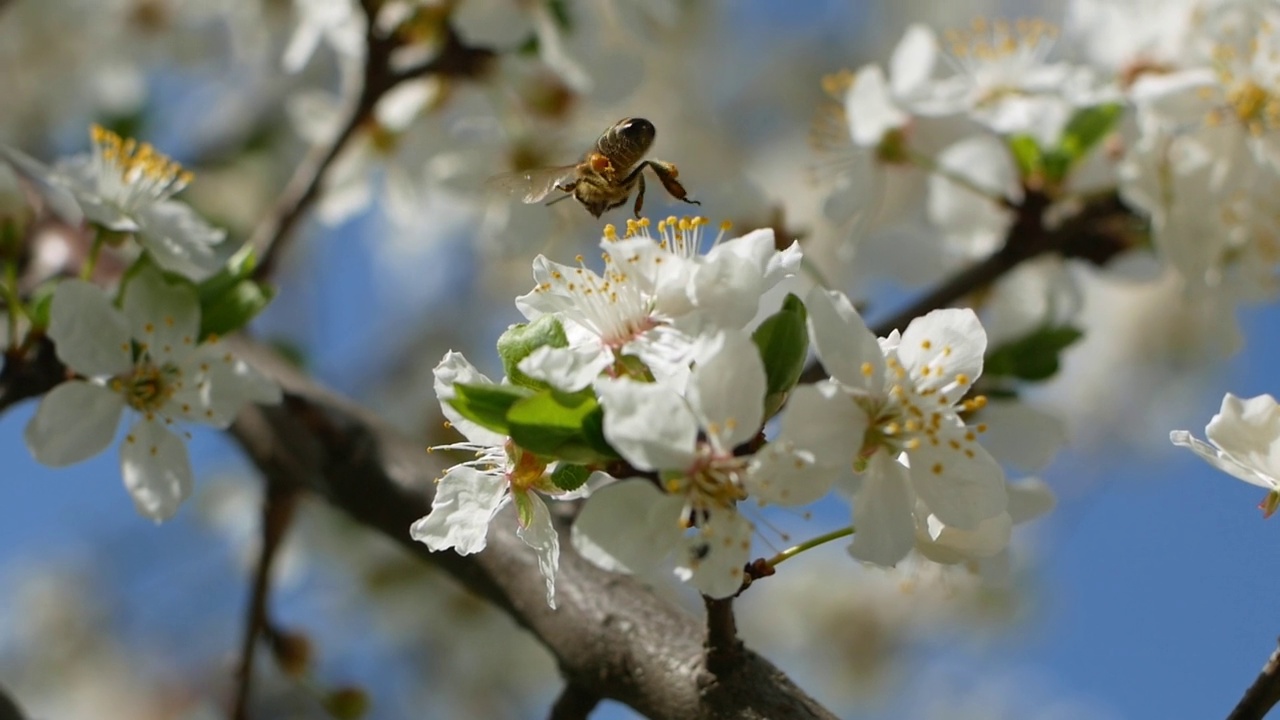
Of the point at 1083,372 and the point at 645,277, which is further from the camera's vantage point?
the point at 1083,372

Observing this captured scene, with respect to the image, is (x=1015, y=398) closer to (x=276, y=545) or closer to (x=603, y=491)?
(x=603, y=491)

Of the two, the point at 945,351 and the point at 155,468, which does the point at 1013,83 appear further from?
the point at 155,468

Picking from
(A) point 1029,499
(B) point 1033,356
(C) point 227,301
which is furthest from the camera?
(B) point 1033,356

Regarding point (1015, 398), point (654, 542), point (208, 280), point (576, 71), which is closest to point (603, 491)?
point (654, 542)

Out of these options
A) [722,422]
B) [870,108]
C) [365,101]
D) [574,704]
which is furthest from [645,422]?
[365,101]

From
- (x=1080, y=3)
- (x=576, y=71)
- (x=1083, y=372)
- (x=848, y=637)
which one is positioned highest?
(x=1080, y=3)
